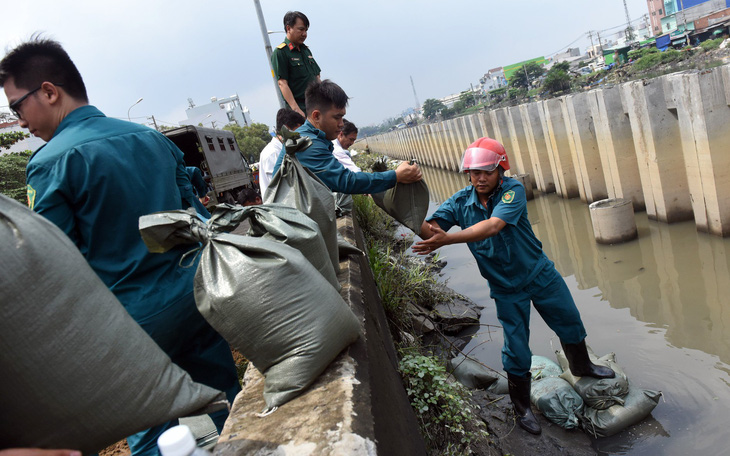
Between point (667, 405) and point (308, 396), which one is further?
point (667, 405)

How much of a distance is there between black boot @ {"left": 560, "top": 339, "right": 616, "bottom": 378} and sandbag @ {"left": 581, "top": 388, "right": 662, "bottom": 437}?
0.18 metres

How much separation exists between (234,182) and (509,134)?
6.64 m

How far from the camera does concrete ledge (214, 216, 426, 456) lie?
4.12 feet

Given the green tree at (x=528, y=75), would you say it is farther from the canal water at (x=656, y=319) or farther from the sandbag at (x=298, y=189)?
the sandbag at (x=298, y=189)

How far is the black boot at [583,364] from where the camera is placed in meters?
2.98

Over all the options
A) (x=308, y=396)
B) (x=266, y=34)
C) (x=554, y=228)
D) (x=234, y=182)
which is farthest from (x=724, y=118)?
(x=234, y=182)

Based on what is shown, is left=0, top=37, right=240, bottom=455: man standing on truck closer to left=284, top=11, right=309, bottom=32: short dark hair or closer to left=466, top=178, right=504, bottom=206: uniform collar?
left=466, top=178, right=504, bottom=206: uniform collar

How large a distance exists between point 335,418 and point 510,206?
1.75 meters

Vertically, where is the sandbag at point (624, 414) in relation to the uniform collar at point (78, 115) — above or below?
below

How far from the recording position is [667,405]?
3.11m

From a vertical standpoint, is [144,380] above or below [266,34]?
below

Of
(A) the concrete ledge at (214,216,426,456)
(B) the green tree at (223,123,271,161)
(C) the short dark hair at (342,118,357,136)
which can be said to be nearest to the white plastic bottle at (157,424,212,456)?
(A) the concrete ledge at (214,216,426,456)

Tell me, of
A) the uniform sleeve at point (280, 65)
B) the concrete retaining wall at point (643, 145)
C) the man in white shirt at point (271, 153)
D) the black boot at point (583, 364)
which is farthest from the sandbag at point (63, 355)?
the concrete retaining wall at point (643, 145)

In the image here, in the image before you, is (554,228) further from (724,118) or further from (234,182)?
(234,182)
